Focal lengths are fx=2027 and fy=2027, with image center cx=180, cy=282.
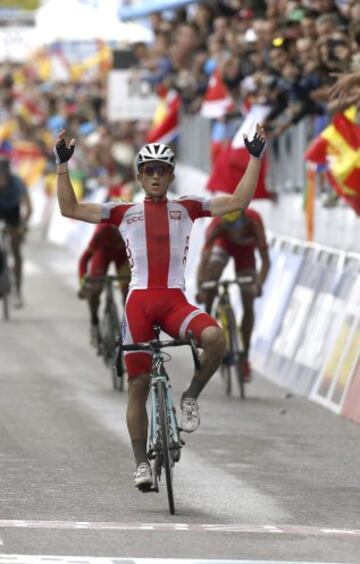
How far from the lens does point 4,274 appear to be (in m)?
25.0

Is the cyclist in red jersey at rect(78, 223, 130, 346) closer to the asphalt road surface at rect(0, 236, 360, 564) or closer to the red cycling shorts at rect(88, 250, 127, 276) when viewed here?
the red cycling shorts at rect(88, 250, 127, 276)

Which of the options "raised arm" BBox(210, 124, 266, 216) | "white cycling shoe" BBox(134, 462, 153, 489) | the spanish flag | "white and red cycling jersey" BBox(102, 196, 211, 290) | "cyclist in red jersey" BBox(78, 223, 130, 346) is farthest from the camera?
the spanish flag

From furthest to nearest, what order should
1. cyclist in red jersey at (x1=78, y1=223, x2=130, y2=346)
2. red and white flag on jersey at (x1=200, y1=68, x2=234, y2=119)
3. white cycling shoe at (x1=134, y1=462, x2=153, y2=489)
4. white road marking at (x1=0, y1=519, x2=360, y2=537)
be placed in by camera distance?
red and white flag on jersey at (x1=200, y1=68, x2=234, y2=119), cyclist in red jersey at (x1=78, y1=223, x2=130, y2=346), white cycling shoe at (x1=134, y1=462, x2=153, y2=489), white road marking at (x1=0, y1=519, x2=360, y2=537)

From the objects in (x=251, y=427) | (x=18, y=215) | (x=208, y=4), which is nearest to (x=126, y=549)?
(x=251, y=427)

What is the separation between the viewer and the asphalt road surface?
9.97 metres

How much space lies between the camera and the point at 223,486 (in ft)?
40.9

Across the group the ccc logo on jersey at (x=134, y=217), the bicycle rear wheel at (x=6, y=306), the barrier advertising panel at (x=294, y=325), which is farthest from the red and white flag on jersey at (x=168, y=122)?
the ccc logo on jersey at (x=134, y=217)

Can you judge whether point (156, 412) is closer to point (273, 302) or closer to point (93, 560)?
point (93, 560)

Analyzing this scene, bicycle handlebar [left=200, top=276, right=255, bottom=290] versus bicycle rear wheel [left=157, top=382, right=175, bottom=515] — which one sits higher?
bicycle rear wheel [left=157, top=382, right=175, bottom=515]

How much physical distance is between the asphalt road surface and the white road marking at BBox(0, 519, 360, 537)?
1 centimetres

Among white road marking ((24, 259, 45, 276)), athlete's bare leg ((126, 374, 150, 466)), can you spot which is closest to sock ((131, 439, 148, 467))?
athlete's bare leg ((126, 374, 150, 466))

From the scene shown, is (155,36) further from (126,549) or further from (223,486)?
(126,549)

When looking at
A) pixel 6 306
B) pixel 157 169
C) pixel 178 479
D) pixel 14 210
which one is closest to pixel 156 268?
pixel 157 169

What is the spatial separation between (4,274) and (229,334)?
7.09 metres
